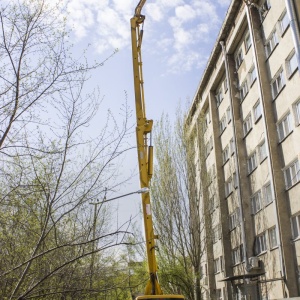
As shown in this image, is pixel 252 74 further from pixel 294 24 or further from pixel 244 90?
pixel 294 24

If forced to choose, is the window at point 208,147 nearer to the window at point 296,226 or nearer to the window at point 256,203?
the window at point 256,203

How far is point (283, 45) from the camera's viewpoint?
53.7 ft

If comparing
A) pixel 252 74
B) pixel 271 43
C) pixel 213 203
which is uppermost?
pixel 271 43

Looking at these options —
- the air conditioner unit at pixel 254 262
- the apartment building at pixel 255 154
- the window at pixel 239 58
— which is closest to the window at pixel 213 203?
the apartment building at pixel 255 154

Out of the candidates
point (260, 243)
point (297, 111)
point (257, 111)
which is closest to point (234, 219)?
point (260, 243)

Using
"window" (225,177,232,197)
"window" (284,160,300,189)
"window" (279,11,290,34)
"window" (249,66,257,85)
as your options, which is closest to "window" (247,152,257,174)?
"window" (225,177,232,197)

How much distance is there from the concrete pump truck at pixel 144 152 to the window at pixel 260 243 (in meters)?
10.7

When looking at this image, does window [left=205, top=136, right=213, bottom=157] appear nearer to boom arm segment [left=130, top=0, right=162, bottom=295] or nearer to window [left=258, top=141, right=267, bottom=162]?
window [left=258, top=141, right=267, bottom=162]

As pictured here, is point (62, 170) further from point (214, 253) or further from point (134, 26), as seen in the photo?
point (214, 253)

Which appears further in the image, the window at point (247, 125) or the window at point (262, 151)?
the window at point (247, 125)

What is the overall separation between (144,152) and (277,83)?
32.1ft

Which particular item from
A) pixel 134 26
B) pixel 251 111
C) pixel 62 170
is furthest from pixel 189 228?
pixel 62 170

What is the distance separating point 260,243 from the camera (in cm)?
1894

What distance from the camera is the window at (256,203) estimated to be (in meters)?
19.1
